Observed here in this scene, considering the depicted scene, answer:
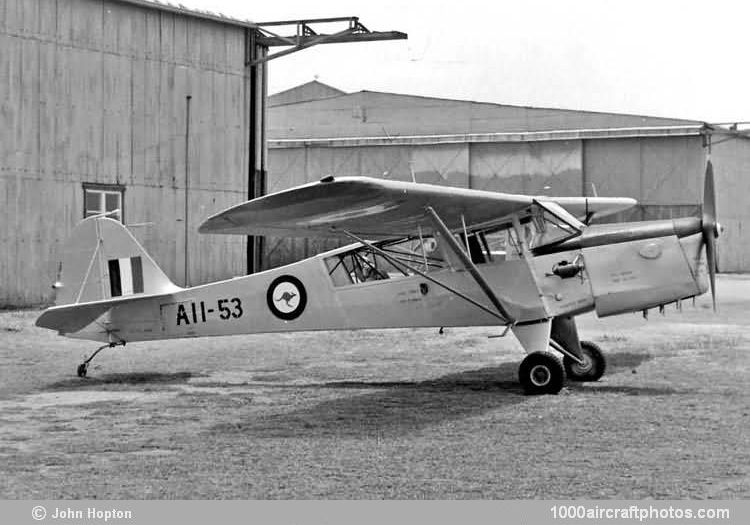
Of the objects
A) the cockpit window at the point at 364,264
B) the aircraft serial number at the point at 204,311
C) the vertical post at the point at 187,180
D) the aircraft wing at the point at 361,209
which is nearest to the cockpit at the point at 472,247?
the cockpit window at the point at 364,264

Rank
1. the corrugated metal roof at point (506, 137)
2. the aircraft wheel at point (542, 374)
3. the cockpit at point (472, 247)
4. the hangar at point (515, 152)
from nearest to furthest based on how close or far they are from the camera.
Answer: the aircraft wheel at point (542, 374) → the cockpit at point (472, 247) → the corrugated metal roof at point (506, 137) → the hangar at point (515, 152)

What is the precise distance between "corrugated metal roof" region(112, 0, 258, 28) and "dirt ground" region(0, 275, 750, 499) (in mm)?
10388

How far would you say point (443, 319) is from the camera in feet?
40.2

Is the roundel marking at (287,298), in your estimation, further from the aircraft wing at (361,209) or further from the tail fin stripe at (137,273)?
the tail fin stripe at (137,273)

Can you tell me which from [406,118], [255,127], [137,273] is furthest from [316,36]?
[406,118]

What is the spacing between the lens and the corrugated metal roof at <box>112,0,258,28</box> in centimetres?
2414

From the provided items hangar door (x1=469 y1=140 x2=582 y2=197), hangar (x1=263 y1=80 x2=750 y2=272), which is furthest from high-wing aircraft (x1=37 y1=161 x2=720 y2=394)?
hangar door (x1=469 y1=140 x2=582 y2=197)

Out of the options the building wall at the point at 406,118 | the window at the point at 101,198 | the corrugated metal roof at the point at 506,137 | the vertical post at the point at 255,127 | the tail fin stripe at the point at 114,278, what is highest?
the building wall at the point at 406,118

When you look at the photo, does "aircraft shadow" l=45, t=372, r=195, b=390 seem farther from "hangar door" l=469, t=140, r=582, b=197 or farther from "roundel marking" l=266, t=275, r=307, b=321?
"hangar door" l=469, t=140, r=582, b=197

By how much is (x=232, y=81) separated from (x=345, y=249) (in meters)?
15.0

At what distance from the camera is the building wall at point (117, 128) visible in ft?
72.4

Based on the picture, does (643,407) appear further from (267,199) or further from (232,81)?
(232,81)

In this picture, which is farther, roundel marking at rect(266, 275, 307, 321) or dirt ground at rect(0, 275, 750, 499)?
roundel marking at rect(266, 275, 307, 321)

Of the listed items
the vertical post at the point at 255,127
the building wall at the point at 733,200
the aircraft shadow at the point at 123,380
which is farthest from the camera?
the building wall at the point at 733,200
